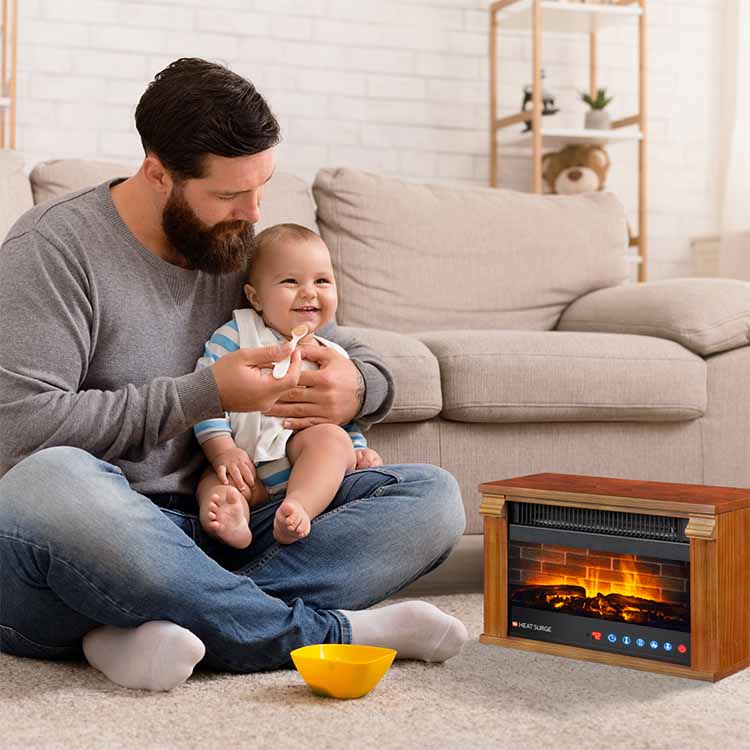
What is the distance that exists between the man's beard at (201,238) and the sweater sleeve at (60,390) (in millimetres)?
164

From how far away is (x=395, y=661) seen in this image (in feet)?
5.32

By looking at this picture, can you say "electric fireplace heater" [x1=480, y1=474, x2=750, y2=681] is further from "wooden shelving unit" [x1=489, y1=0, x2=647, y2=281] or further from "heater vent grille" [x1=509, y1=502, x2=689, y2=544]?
"wooden shelving unit" [x1=489, y1=0, x2=647, y2=281]

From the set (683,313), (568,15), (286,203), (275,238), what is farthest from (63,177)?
(568,15)

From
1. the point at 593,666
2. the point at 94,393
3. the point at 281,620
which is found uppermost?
the point at 94,393

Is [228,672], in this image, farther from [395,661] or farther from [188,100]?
[188,100]

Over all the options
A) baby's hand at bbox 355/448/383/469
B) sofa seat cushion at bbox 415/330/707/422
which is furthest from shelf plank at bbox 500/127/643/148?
baby's hand at bbox 355/448/383/469

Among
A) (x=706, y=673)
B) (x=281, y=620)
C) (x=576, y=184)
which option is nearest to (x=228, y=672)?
(x=281, y=620)

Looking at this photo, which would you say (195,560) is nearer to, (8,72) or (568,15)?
(8,72)

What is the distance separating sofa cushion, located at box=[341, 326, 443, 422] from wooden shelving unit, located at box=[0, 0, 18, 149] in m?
1.60

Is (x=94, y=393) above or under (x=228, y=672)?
above

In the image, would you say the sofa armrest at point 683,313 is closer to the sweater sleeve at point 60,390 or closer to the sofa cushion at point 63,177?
the sofa cushion at point 63,177

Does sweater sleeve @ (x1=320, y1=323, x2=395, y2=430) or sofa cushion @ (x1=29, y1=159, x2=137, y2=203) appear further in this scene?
sofa cushion @ (x1=29, y1=159, x2=137, y2=203)

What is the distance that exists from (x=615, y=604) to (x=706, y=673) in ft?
0.51

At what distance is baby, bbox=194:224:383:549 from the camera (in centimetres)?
160
